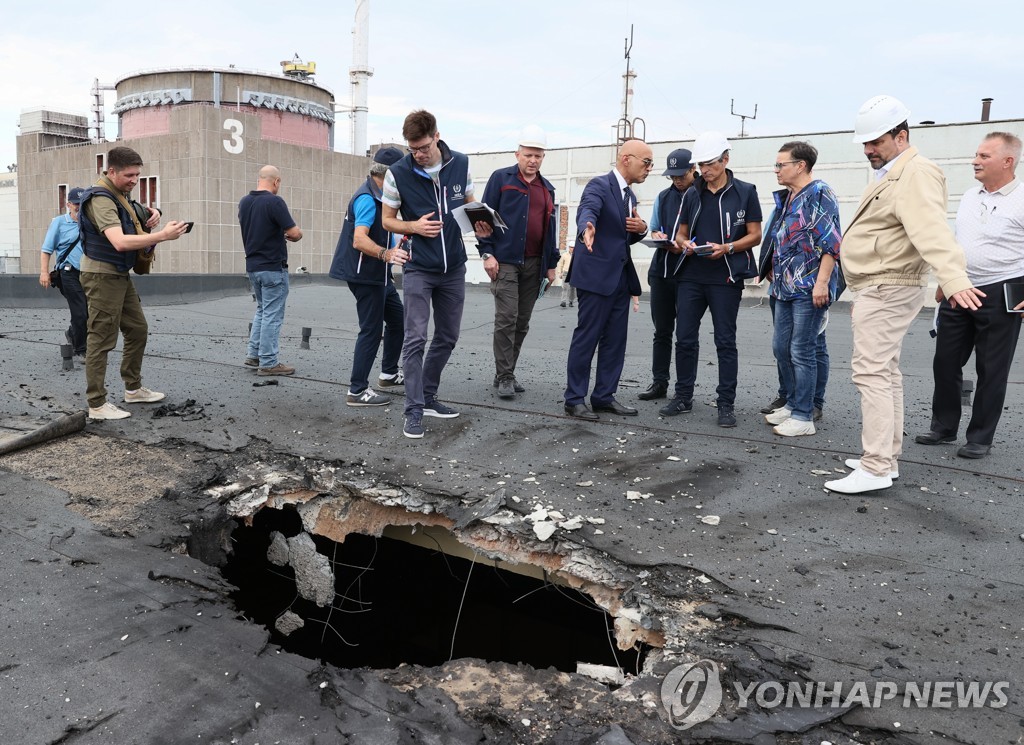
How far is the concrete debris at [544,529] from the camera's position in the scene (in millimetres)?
3639

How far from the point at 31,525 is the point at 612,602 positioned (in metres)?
2.76

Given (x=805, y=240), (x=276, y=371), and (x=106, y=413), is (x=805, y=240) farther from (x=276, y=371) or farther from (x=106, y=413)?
(x=106, y=413)

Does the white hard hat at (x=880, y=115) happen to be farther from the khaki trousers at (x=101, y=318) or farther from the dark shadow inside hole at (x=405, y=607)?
the khaki trousers at (x=101, y=318)

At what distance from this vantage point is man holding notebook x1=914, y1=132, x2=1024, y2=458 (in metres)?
4.49

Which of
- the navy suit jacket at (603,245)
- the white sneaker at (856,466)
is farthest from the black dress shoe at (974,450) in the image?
the navy suit jacket at (603,245)

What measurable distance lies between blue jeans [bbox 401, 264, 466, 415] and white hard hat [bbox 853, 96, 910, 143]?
7.97 feet

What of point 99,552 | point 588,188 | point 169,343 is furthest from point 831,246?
point 169,343

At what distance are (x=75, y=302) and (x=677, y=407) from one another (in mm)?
5759

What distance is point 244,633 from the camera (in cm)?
292

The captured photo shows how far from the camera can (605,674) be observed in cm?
291

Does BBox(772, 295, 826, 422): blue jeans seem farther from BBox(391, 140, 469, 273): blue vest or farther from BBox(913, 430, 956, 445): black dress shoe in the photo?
BBox(391, 140, 469, 273): blue vest

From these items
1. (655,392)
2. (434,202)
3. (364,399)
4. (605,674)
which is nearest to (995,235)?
(655,392)

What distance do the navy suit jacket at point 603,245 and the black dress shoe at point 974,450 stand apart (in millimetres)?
2288

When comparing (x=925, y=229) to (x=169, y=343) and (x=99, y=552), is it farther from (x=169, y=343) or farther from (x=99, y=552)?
(x=169, y=343)
